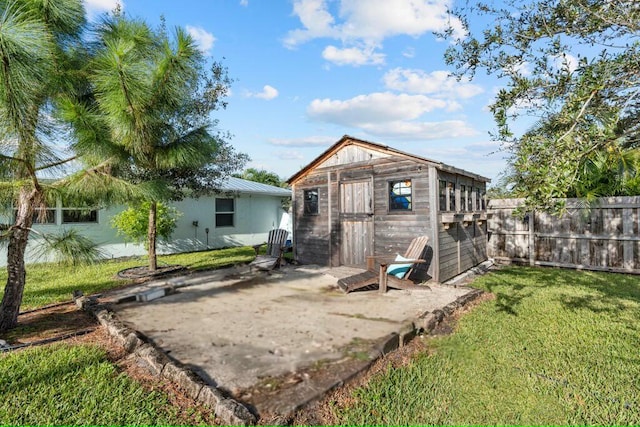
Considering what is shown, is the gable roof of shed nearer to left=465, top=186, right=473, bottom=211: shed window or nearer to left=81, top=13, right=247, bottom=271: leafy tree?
left=465, top=186, right=473, bottom=211: shed window

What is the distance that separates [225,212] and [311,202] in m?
5.71

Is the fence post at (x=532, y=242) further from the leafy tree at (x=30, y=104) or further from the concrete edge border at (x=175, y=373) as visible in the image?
the leafy tree at (x=30, y=104)

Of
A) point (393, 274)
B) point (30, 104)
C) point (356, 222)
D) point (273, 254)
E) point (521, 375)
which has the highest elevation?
point (30, 104)

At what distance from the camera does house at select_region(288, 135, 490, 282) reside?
6.18 metres

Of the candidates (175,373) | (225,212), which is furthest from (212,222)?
(175,373)

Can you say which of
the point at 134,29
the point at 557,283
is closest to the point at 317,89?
the point at 134,29

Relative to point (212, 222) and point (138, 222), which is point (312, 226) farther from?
point (212, 222)

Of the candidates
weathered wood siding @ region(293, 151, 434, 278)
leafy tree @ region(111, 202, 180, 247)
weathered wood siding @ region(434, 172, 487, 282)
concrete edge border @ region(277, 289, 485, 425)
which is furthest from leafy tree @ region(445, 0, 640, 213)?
leafy tree @ region(111, 202, 180, 247)

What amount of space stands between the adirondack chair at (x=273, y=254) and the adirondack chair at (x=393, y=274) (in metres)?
2.56

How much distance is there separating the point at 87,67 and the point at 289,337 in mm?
4121

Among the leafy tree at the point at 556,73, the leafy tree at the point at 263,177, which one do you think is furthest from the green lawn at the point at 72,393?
the leafy tree at the point at 263,177

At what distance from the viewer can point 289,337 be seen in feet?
11.4

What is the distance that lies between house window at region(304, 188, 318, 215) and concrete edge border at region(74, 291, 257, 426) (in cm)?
514

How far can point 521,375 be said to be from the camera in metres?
2.67
